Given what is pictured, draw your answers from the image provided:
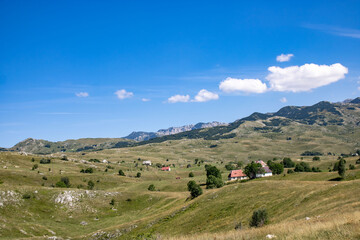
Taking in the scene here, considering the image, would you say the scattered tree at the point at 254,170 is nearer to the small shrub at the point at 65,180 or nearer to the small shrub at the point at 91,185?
the small shrub at the point at 91,185

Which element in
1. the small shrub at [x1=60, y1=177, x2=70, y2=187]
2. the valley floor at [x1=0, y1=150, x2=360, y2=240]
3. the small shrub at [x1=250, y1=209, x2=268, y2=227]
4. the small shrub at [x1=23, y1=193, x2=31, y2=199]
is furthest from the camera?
the small shrub at [x1=60, y1=177, x2=70, y2=187]

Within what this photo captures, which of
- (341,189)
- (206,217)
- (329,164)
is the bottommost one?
(329,164)

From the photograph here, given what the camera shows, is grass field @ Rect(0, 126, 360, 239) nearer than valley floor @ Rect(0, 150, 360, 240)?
No

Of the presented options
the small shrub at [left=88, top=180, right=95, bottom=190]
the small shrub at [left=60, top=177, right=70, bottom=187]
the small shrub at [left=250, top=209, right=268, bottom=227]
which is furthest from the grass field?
the small shrub at [left=88, top=180, right=95, bottom=190]

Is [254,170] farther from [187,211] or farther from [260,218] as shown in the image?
[260,218]

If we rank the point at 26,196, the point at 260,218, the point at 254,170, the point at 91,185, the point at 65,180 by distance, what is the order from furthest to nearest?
the point at 91,185
the point at 65,180
the point at 254,170
the point at 26,196
the point at 260,218

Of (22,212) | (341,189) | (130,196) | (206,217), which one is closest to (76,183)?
(130,196)

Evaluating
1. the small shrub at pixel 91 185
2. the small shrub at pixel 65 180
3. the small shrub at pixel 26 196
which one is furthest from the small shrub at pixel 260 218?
the small shrub at pixel 65 180

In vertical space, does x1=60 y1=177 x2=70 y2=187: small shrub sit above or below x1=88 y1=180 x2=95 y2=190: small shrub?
above

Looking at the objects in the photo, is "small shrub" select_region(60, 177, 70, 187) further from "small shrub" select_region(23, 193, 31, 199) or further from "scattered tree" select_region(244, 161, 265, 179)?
"scattered tree" select_region(244, 161, 265, 179)

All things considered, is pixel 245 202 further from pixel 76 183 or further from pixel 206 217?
pixel 76 183

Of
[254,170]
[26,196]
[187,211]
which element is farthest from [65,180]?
[254,170]

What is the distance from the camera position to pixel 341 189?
40.8 metres

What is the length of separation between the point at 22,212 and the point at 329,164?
187029mm
